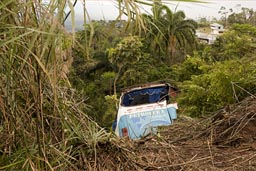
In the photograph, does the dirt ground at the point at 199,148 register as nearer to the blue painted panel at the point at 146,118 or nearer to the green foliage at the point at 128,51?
the blue painted panel at the point at 146,118

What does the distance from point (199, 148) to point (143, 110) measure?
4796 millimetres

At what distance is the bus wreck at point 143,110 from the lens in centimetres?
621

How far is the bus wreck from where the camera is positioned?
621cm

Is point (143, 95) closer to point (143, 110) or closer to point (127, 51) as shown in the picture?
point (143, 110)

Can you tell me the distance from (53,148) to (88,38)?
0.57m

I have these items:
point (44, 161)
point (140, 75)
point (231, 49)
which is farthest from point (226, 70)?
point (140, 75)

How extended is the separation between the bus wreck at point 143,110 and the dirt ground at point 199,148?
2.59m

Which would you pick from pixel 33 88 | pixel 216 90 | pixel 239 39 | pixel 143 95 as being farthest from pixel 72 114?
pixel 239 39

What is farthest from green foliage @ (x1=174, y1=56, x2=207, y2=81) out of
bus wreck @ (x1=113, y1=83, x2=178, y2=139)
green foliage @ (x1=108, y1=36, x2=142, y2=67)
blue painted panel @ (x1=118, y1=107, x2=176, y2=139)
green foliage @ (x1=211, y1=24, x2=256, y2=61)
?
blue painted panel @ (x1=118, y1=107, x2=176, y2=139)

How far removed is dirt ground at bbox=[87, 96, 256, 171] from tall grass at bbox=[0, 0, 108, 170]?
327 millimetres

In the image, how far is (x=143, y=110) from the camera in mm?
7145

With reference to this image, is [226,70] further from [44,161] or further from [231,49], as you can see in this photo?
[44,161]

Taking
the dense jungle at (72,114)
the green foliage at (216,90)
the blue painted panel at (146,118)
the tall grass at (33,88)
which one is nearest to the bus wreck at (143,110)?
the blue painted panel at (146,118)

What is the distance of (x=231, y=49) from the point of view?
11.5 m
